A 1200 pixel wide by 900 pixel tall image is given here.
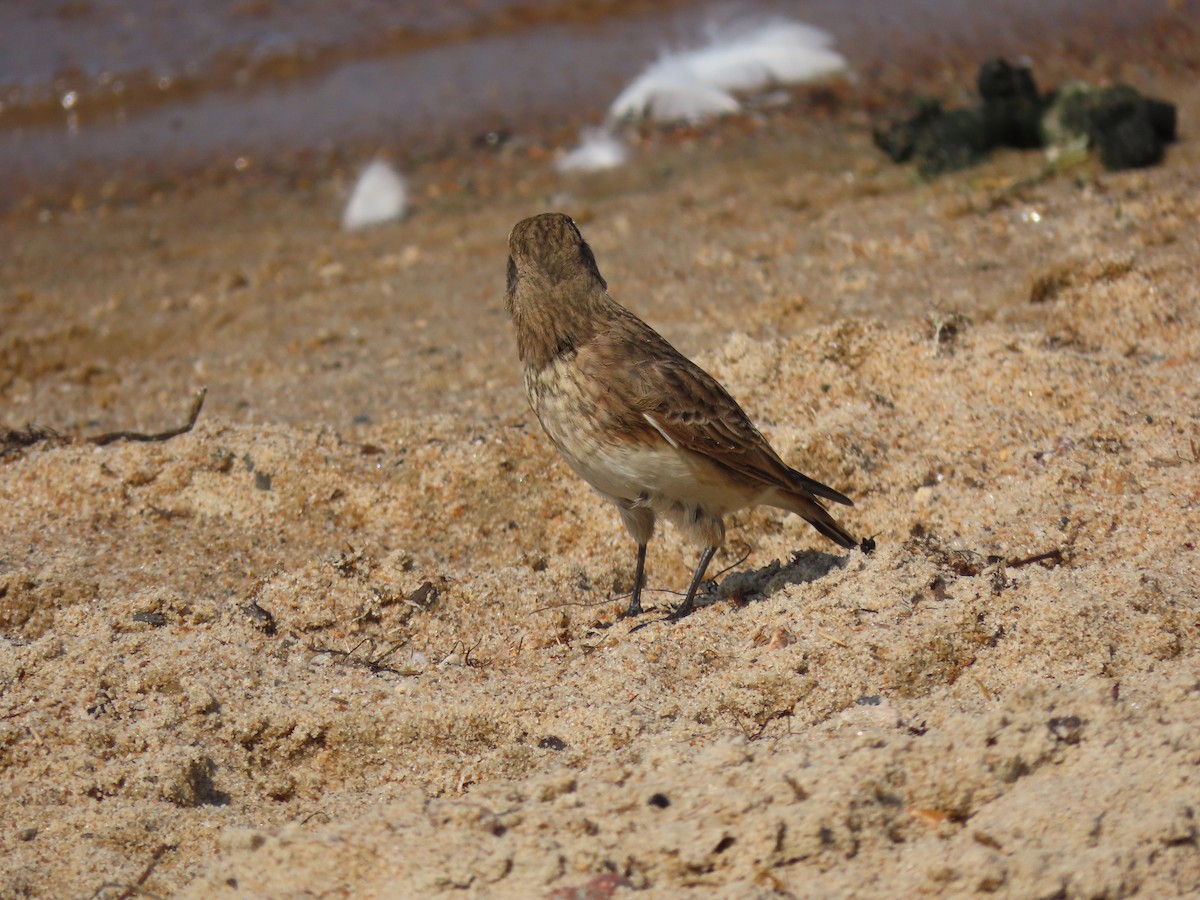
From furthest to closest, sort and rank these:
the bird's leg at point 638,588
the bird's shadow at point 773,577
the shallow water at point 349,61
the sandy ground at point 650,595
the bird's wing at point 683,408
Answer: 1. the shallow water at point 349,61
2. the bird's leg at point 638,588
3. the bird's shadow at point 773,577
4. the bird's wing at point 683,408
5. the sandy ground at point 650,595

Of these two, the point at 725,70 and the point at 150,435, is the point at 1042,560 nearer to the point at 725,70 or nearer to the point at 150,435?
the point at 150,435

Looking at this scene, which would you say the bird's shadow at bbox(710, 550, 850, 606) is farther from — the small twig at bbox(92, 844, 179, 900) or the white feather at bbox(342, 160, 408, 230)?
the white feather at bbox(342, 160, 408, 230)

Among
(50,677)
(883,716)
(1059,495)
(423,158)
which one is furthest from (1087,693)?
(423,158)

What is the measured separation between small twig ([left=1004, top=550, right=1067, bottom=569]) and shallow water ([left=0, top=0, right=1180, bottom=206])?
25.1ft

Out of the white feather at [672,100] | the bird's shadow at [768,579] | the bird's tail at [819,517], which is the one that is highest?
the white feather at [672,100]

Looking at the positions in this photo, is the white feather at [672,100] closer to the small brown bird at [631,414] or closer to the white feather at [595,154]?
the white feather at [595,154]

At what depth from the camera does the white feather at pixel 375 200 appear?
9.18m

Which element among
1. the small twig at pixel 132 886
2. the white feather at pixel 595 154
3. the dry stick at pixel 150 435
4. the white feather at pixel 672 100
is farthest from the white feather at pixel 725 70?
the small twig at pixel 132 886

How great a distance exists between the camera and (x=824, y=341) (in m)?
5.43

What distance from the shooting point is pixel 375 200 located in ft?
30.8

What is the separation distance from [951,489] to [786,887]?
7.36 feet

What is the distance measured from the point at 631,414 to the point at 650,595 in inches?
33.5

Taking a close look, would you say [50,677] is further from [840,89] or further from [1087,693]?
[840,89]

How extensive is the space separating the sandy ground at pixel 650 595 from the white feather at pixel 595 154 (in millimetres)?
2320
